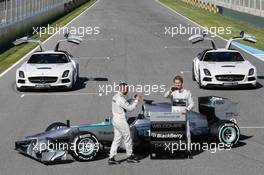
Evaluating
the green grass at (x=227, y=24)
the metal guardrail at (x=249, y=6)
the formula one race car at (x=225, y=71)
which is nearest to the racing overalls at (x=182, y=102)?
the formula one race car at (x=225, y=71)

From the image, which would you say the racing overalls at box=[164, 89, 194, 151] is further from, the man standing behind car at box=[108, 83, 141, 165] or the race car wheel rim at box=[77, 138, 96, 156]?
the race car wheel rim at box=[77, 138, 96, 156]

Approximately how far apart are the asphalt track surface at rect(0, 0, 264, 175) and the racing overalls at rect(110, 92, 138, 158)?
0.46 meters

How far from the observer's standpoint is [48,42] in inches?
1581

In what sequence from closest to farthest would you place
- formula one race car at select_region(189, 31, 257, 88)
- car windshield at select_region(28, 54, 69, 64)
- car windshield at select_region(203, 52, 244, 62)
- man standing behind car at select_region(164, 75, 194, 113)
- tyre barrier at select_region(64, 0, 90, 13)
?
man standing behind car at select_region(164, 75, 194, 113) → formula one race car at select_region(189, 31, 257, 88) → car windshield at select_region(203, 52, 244, 62) → car windshield at select_region(28, 54, 69, 64) → tyre barrier at select_region(64, 0, 90, 13)

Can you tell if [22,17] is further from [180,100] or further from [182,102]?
[182,102]

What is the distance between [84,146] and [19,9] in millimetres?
30287

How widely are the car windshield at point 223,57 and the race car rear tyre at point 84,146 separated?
1130 cm

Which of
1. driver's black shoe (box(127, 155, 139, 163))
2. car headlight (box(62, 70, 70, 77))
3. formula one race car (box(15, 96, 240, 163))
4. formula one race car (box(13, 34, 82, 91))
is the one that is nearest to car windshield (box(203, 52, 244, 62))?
formula one race car (box(13, 34, 82, 91))

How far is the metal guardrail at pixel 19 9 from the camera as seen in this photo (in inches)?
1465

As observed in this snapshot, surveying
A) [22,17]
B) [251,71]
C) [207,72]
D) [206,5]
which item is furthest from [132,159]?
[206,5]

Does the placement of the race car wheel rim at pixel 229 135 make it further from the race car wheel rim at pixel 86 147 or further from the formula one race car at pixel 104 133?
the race car wheel rim at pixel 86 147

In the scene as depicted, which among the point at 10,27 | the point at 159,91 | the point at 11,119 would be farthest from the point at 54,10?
the point at 11,119

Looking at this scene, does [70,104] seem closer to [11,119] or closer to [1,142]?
[11,119]

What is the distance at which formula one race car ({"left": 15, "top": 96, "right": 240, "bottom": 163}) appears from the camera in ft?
43.5
